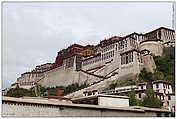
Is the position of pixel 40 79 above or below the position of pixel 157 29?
below

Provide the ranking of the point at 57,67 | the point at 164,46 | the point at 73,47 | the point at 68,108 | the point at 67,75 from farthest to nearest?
the point at 73,47 < the point at 57,67 < the point at 67,75 < the point at 164,46 < the point at 68,108

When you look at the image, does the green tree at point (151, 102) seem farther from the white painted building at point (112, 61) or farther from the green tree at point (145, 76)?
the white painted building at point (112, 61)

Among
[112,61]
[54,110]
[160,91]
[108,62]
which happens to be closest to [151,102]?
[160,91]

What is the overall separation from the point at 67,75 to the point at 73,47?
6343mm

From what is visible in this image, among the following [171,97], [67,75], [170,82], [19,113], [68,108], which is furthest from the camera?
[67,75]

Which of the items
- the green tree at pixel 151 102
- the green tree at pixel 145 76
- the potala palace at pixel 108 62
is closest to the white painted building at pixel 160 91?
the green tree at pixel 151 102

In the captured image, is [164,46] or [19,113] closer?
[19,113]

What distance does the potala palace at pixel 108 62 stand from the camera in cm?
2317

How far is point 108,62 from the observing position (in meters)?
27.0

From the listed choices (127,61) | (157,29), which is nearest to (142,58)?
(127,61)

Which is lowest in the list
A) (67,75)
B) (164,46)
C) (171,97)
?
(171,97)

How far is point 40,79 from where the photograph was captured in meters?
33.0

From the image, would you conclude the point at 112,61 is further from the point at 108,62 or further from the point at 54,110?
the point at 54,110

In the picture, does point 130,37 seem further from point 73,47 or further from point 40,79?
point 40,79
